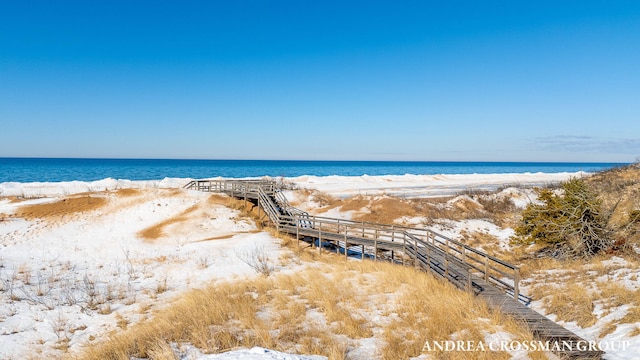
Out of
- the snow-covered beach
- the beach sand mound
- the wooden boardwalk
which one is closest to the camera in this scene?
the wooden boardwalk

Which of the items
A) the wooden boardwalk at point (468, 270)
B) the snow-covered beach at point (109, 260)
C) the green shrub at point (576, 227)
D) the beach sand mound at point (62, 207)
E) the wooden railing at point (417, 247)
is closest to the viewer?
the wooden boardwalk at point (468, 270)

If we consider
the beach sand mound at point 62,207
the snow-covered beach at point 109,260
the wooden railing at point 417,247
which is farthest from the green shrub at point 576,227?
the beach sand mound at point 62,207

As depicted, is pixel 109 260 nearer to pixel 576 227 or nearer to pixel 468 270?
pixel 468 270

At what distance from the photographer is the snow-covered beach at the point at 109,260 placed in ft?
34.1

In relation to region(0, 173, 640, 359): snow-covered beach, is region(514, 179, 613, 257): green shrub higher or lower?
higher

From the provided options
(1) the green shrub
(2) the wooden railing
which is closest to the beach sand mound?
(2) the wooden railing

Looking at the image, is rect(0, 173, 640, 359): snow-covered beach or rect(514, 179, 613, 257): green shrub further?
rect(514, 179, 613, 257): green shrub

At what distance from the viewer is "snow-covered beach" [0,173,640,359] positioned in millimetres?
10406

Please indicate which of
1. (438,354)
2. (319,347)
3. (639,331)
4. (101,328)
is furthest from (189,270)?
(639,331)

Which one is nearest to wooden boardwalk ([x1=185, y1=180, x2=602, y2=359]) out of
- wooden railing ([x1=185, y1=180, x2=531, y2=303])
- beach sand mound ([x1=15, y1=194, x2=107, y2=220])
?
wooden railing ([x1=185, y1=180, x2=531, y2=303])

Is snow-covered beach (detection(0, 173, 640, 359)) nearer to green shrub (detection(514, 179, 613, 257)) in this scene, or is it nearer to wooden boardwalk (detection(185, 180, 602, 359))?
wooden boardwalk (detection(185, 180, 602, 359))

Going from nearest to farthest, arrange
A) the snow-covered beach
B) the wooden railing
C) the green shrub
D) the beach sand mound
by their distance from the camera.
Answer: the snow-covered beach < the wooden railing < the green shrub < the beach sand mound

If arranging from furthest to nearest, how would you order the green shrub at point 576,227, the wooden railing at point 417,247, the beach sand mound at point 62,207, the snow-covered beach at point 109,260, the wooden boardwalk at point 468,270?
1. the beach sand mound at point 62,207
2. the green shrub at point 576,227
3. the wooden railing at point 417,247
4. the snow-covered beach at point 109,260
5. the wooden boardwalk at point 468,270

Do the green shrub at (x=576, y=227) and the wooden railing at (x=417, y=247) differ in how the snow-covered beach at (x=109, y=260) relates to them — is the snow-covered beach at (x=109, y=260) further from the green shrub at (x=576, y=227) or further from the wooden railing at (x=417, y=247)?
the green shrub at (x=576, y=227)
